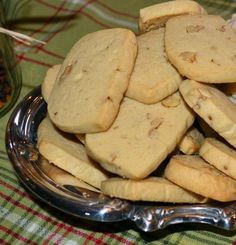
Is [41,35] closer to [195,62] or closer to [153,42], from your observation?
[153,42]

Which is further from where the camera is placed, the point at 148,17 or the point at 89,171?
the point at 148,17

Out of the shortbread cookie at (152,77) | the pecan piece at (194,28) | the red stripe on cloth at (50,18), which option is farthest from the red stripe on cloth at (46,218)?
the red stripe on cloth at (50,18)

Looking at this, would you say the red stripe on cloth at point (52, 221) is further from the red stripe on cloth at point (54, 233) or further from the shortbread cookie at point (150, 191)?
the shortbread cookie at point (150, 191)

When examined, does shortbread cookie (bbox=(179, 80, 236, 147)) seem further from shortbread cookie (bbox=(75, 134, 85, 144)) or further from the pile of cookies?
shortbread cookie (bbox=(75, 134, 85, 144))

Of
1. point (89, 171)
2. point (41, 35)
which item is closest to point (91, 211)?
point (89, 171)

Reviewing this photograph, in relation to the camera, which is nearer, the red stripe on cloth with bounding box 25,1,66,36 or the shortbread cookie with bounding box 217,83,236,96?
the shortbread cookie with bounding box 217,83,236,96

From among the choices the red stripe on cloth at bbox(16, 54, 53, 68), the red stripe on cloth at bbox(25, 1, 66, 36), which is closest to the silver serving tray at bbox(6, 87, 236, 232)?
the red stripe on cloth at bbox(16, 54, 53, 68)
